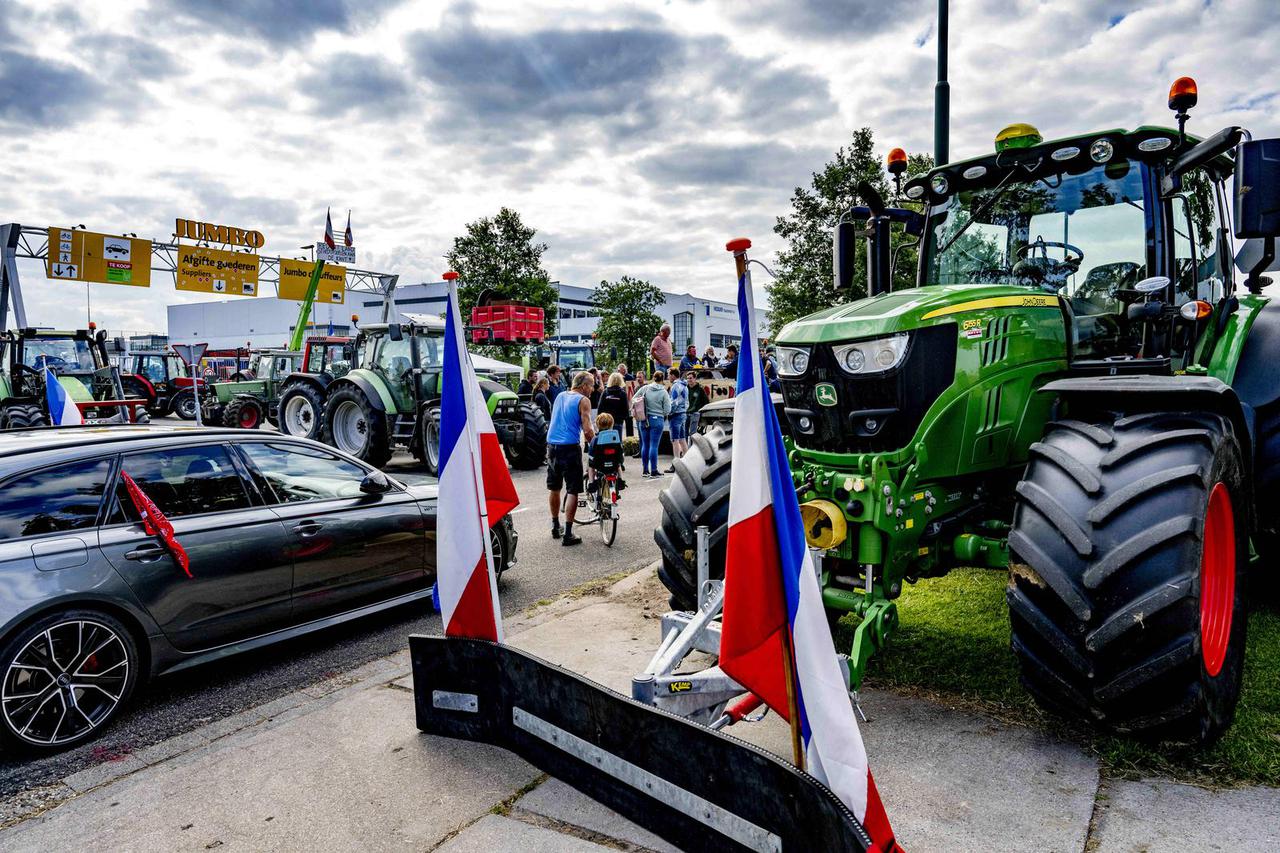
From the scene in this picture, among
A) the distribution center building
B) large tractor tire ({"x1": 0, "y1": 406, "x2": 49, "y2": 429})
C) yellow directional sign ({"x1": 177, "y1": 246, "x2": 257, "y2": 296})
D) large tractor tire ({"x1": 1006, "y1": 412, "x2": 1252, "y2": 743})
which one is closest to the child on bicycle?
large tractor tire ({"x1": 1006, "y1": 412, "x2": 1252, "y2": 743})

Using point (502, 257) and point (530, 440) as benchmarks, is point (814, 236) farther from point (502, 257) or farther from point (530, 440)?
point (502, 257)

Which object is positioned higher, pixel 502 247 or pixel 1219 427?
pixel 502 247

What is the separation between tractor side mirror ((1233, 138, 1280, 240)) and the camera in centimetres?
327

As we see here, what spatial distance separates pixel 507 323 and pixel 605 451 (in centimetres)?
2428

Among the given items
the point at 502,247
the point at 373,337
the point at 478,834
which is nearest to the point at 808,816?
the point at 478,834

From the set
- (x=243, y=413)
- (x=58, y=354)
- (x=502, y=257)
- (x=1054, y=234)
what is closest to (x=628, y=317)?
(x=502, y=257)

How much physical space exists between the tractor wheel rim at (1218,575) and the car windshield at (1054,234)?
4.55ft

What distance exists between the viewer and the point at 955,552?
13.3ft

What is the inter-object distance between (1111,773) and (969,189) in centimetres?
325

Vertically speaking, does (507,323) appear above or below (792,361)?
above

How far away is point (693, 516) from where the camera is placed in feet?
14.4

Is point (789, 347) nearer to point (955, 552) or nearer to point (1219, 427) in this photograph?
point (955, 552)

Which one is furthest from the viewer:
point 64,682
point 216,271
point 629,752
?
point 216,271

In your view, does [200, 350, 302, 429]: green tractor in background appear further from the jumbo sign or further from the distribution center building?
the distribution center building
